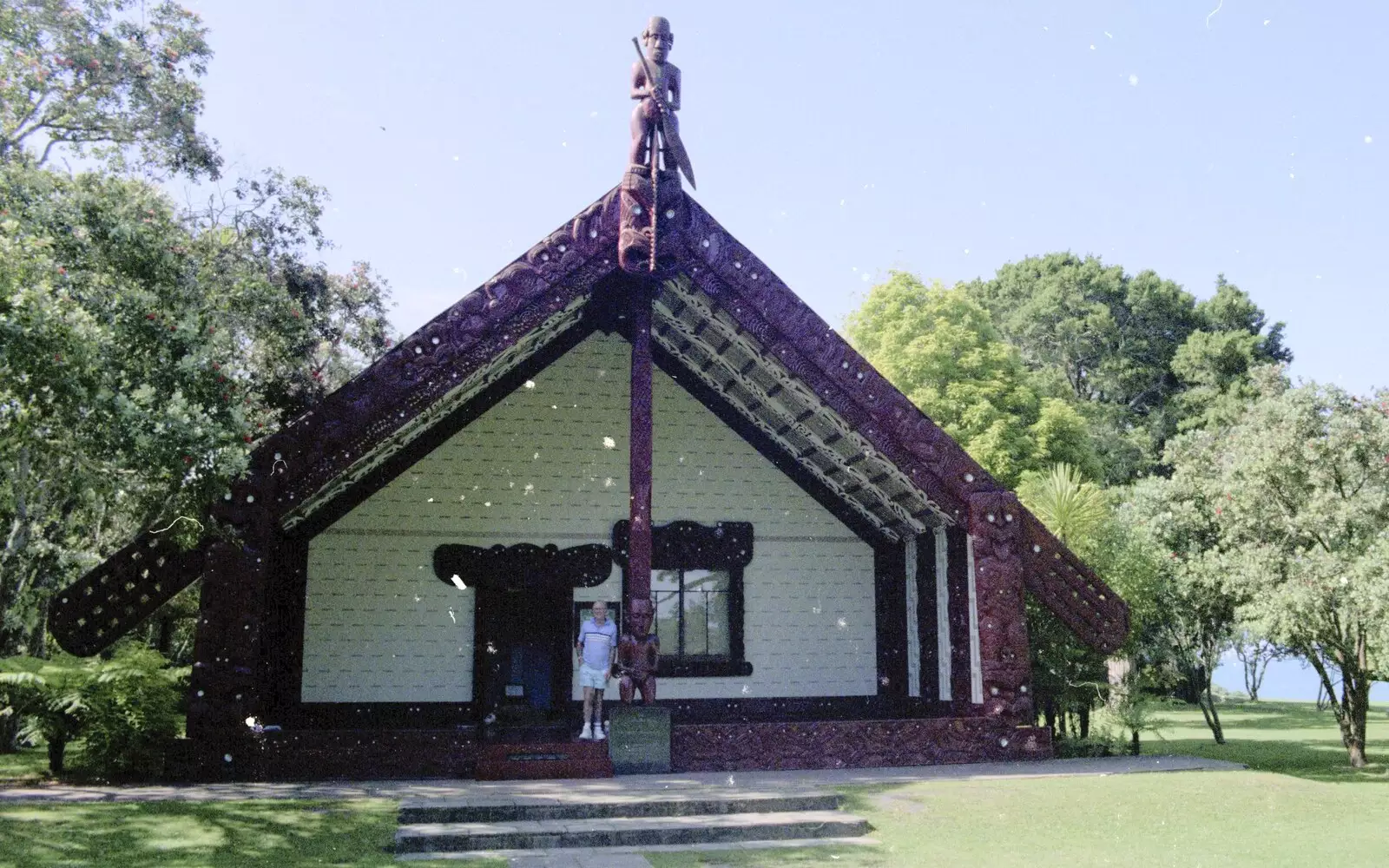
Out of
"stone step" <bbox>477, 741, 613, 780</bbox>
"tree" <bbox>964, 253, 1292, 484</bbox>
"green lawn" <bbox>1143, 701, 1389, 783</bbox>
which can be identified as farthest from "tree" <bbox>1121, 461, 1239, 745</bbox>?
"tree" <bbox>964, 253, 1292, 484</bbox>

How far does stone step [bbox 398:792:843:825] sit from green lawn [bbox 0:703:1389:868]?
1.18 ft

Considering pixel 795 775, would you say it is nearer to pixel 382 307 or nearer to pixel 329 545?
pixel 329 545

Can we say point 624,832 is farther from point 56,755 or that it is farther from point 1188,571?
point 1188,571

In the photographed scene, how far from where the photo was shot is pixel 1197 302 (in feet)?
146

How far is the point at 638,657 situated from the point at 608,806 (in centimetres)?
223

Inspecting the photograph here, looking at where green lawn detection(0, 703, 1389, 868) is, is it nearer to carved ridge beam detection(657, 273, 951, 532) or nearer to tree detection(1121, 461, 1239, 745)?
carved ridge beam detection(657, 273, 951, 532)

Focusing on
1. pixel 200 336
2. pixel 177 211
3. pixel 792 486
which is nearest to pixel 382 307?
pixel 177 211

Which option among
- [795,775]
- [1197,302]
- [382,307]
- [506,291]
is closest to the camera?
[795,775]

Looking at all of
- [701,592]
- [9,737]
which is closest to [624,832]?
[701,592]

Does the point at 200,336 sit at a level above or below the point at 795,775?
above

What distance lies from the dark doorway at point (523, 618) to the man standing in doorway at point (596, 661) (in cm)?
293

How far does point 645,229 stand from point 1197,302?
39384mm

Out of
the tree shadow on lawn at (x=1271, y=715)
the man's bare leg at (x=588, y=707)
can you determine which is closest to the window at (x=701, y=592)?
the man's bare leg at (x=588, y=707)

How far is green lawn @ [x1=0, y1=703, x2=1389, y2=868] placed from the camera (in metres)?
7.59
